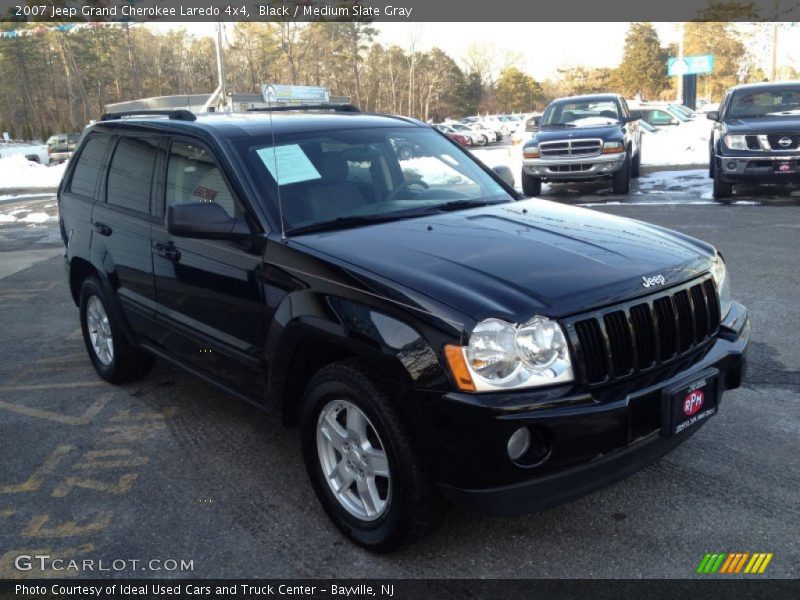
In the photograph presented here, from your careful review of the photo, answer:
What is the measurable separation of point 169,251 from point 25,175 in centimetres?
2706

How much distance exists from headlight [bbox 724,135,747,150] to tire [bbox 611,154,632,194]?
7.67 ft

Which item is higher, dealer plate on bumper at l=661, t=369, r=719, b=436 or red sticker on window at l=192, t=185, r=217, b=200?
red sticker on window at l=192, t=185, r=217, b=200

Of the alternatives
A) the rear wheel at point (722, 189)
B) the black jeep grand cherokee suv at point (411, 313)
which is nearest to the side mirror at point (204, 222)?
the black jeep grand cherokee suv at point (411, 313)

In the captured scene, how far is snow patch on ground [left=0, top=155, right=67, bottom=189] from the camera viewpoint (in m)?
25.2

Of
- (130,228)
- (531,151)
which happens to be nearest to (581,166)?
(531,151)

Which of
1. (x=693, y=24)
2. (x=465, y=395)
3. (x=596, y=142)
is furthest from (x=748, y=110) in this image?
(x=693, y=24)

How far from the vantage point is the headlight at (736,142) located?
40.1 feet

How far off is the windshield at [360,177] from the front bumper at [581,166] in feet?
33.4

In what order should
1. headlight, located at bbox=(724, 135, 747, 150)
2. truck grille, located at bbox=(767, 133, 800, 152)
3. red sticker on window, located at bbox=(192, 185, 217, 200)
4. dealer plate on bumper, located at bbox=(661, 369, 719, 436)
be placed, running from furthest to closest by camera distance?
headlight, located at bbox=(724, 135, 747, 150) → truck grille, located at bbox=(767, 133, 800, 152) → red sticker on window, located at bbox=(192, 185, 217, 200) → dealer plate on bumper, located at bbox=(661, 369, 719, 436)

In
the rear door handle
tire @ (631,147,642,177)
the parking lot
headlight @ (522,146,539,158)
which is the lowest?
the parking lot

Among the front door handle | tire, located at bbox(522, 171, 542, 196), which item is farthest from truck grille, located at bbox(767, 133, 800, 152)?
the front door handle

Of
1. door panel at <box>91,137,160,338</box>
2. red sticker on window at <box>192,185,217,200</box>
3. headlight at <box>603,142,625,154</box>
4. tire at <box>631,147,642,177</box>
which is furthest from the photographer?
tire at <box>631,147,642,177</box>

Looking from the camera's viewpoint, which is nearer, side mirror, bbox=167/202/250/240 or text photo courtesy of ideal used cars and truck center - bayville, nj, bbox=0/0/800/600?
text photo courtesy of ideal used cars and truck center - bayville, nj, bbox=0/0/800/600

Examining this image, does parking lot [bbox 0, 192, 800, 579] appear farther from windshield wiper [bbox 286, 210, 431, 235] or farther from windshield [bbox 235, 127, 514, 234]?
windshield [bbox 235, 127, 514, 234]
